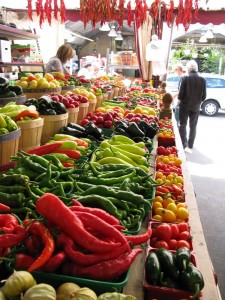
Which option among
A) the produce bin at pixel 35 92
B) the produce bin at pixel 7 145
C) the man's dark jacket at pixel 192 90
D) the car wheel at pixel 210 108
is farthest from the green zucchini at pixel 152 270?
the car wheel at pixel 210 108

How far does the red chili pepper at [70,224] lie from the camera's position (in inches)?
49.6

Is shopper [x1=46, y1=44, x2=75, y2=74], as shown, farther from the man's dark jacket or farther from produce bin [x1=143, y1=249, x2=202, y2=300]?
produce bin [x1=143, y1=249, x2=202, y2=300]

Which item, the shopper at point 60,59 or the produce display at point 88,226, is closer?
the produce display at point 88,226

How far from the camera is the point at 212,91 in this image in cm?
1422

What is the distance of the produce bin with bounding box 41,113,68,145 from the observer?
3.04 m

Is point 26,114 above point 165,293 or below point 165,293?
above

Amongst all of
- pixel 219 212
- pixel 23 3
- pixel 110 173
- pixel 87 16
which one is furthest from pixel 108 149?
pixel 23 3

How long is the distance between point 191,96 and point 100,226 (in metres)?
7.32

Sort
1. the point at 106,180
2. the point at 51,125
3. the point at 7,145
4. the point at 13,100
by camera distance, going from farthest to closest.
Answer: the point at 13,100 < the point at 51,125 < the point at 7,145 < the point at 106,180

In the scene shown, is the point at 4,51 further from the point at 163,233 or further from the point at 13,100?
the point at 163,233

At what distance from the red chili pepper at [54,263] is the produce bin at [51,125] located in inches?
78.0

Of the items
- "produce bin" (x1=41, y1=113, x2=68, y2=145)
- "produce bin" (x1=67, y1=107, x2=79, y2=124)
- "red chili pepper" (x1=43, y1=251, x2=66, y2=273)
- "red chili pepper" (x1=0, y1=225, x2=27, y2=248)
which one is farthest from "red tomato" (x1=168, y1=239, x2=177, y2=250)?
"produce bin" (x1=67, y1=107, x2=79, y2=124)

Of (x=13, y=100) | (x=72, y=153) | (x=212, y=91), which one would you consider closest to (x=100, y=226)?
(x=72, y=153)

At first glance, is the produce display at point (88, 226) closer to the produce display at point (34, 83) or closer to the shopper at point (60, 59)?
the produce display at point (34, 83)
